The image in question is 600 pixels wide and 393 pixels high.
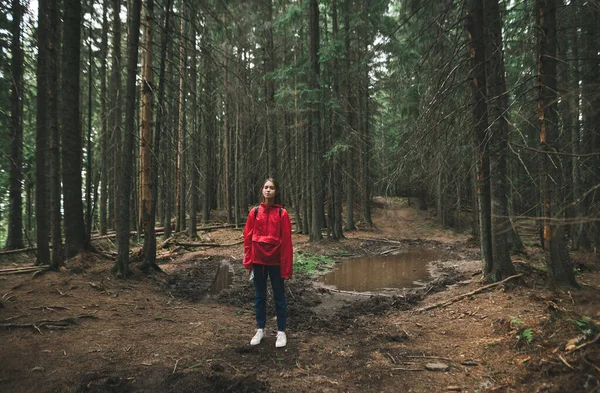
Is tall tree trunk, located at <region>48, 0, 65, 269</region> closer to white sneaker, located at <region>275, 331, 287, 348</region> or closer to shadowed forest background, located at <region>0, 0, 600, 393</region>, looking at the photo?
shadowed forest background, located at <region>0, 0, 600, 393</region>

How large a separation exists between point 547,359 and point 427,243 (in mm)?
15043

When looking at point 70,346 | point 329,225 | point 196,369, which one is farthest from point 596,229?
point 70,346

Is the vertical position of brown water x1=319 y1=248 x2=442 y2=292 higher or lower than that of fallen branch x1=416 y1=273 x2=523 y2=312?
lower

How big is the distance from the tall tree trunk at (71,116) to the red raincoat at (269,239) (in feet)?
16.7

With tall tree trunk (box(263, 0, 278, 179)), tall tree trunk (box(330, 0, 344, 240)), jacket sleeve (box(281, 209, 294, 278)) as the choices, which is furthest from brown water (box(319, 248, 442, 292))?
tall tree trunk (box(263, 0, 278, 179))

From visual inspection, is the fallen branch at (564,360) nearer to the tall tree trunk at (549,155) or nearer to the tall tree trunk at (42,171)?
the tall tree trunk at (549,155)

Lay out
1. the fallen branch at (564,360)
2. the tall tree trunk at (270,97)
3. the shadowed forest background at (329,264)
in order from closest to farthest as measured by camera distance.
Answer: the fallen branch at (564,360) → the shadowed forest background at (329,264) → the tall tree trunk at (270,97)

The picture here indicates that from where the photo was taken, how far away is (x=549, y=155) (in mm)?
5250

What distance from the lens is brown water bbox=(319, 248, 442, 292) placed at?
341 inches

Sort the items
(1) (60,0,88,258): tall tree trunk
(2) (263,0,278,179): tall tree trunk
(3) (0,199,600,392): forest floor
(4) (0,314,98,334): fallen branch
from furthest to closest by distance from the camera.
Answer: (2) (263,0,278,179): tall tree trunk
(1) (60,0,88,258): tall tree trunk
(4) (0,314,98,334): fallen branch
(3) (0,199,600,392): forest floor

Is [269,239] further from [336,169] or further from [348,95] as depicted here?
[348,95]

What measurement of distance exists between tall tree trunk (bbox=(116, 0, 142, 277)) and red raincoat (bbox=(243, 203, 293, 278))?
4163mm

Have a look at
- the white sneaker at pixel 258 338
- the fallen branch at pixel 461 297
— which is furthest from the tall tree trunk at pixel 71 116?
the fallen branch at pixel 461 297

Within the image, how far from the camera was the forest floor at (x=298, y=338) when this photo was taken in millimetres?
3164
